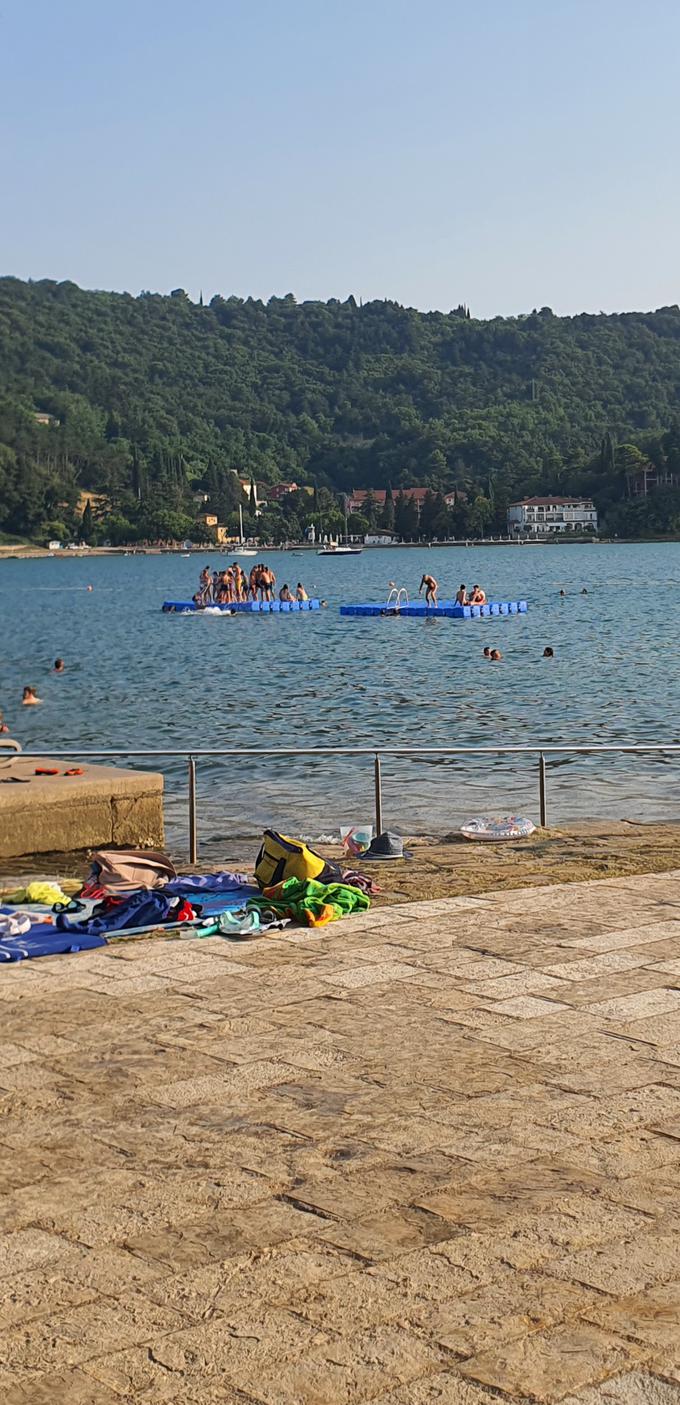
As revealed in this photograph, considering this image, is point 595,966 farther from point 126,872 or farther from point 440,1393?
point 440,1393

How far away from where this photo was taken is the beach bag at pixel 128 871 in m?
9.65

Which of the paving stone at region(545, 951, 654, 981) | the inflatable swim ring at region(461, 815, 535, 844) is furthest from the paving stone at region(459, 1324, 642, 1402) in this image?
the inflatable swim ring at region(461, 815, 535, 844)

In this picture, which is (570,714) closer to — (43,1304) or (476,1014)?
(476,1014)

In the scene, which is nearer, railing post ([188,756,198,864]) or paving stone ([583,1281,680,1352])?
paving stone ([583,1281,680,1352])

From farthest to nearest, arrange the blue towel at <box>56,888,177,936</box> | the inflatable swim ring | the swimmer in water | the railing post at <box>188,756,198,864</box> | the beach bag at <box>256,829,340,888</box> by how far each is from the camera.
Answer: the swimmer in water → the inflatable swim ring → the railing post at <box>188,756,198,864</box> → the beach bag at <box>256,829,340,888</box> → the blue towel at <box>56,888,177,936</box>

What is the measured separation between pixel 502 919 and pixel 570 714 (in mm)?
21373

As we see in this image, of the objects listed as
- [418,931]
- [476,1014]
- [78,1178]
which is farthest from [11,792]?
[78,1178]

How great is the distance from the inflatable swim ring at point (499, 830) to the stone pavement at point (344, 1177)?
4375mm

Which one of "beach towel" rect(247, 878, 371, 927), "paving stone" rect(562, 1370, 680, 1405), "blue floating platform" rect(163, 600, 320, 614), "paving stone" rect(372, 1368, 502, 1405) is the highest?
"paving stone" rect(562, 1370, 680, 1405)

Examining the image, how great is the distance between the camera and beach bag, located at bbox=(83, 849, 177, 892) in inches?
380

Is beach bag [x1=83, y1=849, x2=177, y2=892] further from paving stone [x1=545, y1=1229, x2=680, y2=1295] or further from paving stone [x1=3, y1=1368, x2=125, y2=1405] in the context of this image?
paving stone [x1=3, y1=1368, x2=125, y2=1405]

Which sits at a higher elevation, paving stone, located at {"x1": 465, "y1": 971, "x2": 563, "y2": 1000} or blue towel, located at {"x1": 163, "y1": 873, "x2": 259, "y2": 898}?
paving stone, located at {"x1": 465, "y1": 971, "x2": 563, "y2": 1000}

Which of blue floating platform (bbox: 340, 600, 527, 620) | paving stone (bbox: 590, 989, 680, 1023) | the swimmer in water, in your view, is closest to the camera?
paving stone (bbox: 590, 989, 680, 1023)

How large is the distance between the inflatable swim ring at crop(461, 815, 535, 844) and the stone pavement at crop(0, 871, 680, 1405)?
4375 millimetres
